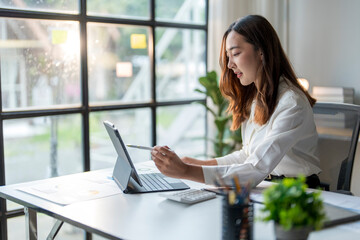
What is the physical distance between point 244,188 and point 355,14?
2945 millimetres

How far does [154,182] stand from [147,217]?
18.1 inches

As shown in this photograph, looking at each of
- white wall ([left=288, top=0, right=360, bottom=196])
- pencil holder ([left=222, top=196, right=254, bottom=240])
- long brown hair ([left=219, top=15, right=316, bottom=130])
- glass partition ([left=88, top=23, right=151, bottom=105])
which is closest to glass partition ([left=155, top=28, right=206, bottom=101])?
glass partition ([left=88, top=23, right=151, bottom=105])

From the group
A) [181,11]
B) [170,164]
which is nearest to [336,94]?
[181,11]

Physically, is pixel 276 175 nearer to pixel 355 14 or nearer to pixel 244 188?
pixel 244 188

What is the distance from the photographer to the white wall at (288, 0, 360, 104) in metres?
3.80

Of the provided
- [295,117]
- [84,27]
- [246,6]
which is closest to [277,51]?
[295,117]

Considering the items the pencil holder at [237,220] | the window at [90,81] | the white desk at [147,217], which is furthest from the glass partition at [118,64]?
the pencil holder at [237,220]

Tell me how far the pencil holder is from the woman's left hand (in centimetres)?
57

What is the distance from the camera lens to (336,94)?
144 inches

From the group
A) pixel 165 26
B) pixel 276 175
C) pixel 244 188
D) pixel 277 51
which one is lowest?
pixel 276 175

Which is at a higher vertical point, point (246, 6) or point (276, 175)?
point (246, 6)

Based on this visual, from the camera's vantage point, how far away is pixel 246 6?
A: 4.27m

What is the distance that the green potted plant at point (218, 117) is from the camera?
3.96 meters

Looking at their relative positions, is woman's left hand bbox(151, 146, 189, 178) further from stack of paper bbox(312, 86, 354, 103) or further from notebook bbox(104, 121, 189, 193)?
stack of paper bbox(312, 86, 354, 103)
